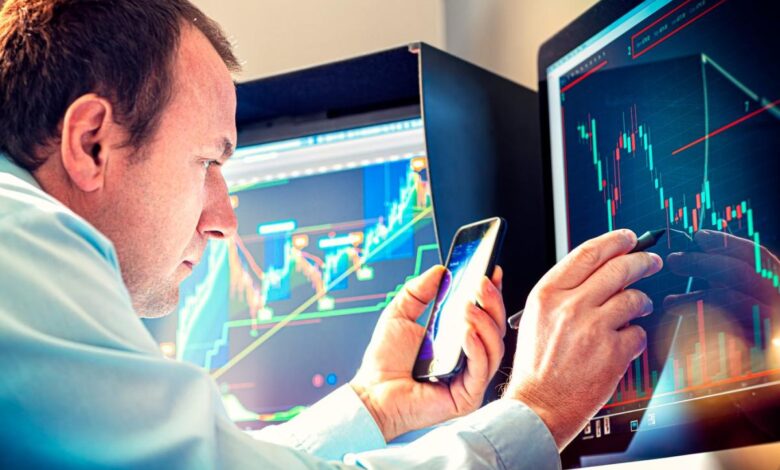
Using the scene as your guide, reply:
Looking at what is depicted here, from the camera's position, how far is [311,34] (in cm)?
169

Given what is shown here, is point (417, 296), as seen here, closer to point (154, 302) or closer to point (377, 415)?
point (377, 415)

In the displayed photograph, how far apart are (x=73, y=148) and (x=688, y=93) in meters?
0.61

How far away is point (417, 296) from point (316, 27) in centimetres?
77

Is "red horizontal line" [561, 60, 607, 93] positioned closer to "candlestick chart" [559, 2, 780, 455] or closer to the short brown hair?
"candlestick chart" [559, 2, 780, 455]

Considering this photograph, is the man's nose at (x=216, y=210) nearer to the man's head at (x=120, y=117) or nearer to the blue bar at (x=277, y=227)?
the man's head at (x=120, y=117)

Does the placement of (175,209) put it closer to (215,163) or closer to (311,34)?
(215,163)

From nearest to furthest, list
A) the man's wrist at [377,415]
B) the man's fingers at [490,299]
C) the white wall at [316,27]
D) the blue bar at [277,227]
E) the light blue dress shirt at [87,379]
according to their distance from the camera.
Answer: the light blue dress shirt at [87,379] < the man's fingers at [490,299] < the man's wrist at [377,415] < the blue bar at [277,227] < the white wall at [316,27]

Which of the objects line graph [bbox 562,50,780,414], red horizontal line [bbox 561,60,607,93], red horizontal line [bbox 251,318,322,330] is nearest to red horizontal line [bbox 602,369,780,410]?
line graph [bbox 562,50,780,414]

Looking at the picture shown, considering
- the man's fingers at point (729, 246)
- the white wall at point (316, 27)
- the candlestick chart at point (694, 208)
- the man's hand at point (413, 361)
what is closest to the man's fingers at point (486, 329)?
the man's hand at point (413, 361)

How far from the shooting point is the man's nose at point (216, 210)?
105cm

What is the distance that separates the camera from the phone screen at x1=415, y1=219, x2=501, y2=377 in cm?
96

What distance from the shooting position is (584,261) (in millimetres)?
778

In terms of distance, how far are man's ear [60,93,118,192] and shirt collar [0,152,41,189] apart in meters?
0.04

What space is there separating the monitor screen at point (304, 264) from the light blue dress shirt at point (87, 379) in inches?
26.5
